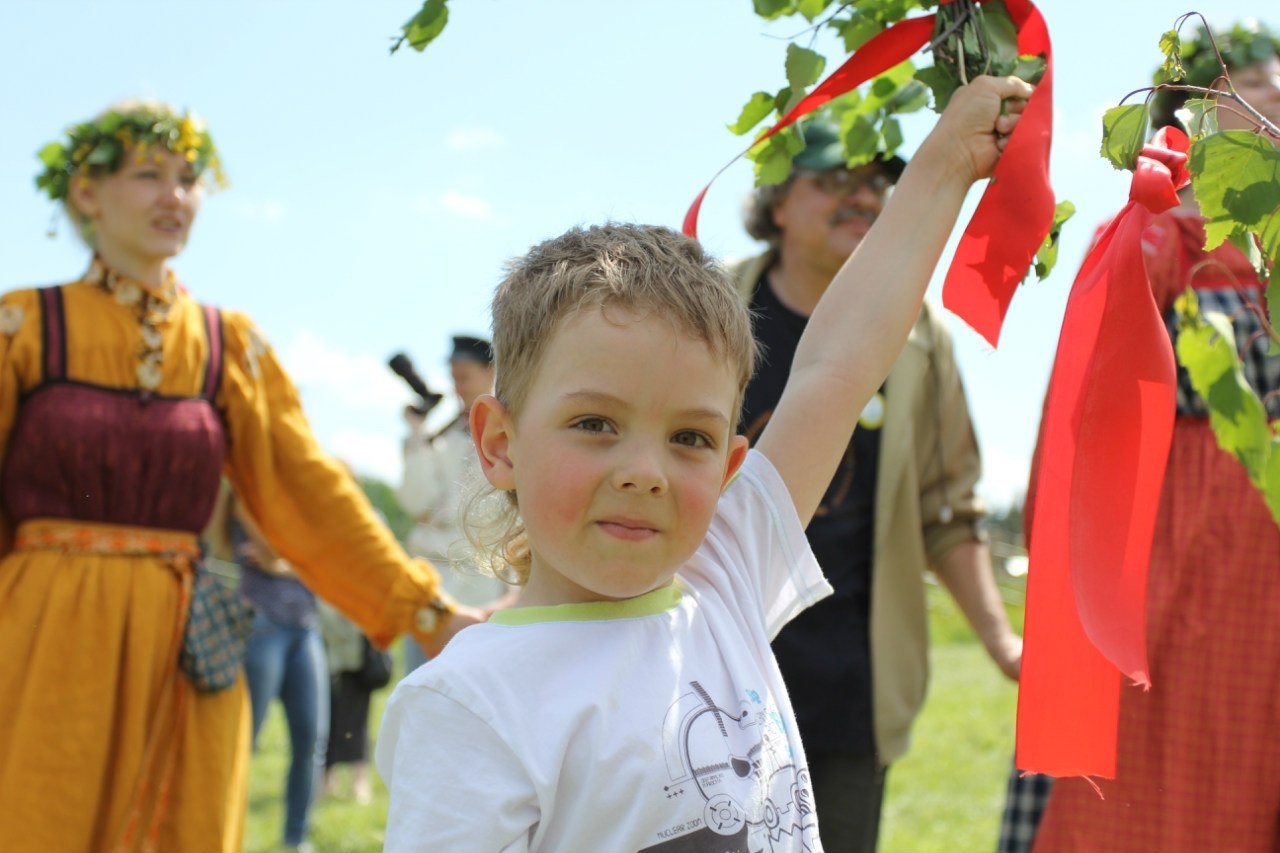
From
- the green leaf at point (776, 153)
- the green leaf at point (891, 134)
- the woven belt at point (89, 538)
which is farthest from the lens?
the woven belt at point (89, 538)

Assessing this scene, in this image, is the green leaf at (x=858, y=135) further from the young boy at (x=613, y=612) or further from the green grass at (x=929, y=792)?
the green grass at (x=929, y=792)

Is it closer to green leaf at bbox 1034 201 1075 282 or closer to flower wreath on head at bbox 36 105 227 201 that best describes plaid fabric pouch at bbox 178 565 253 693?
flower wreath on head at bbox 36 105 227 201

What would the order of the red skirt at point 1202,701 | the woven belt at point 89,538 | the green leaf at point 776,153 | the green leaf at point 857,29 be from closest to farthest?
the green leaf at point 857,29
the green leaf at point 776,153
the red skirt at point 1202,701
the woven belt at point 89,538

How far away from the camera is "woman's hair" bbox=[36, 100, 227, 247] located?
359 cm

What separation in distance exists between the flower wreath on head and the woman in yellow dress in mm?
63

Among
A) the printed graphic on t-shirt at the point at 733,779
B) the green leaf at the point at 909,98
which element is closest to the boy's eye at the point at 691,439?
the printed graphic on t-shirt at the point at 733,779

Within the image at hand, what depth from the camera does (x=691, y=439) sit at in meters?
1.63

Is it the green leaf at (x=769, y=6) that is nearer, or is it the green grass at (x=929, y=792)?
the green leaf at (x=769, y=6)

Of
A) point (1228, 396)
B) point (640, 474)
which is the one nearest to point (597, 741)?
point (640, 474)

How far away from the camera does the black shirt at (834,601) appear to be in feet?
11.0

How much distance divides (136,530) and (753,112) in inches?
69.9

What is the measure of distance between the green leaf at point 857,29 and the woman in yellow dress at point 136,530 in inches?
72.0

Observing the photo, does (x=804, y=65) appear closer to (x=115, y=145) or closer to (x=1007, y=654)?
(x=1007, y=654)

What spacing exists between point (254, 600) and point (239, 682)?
3.38 m
